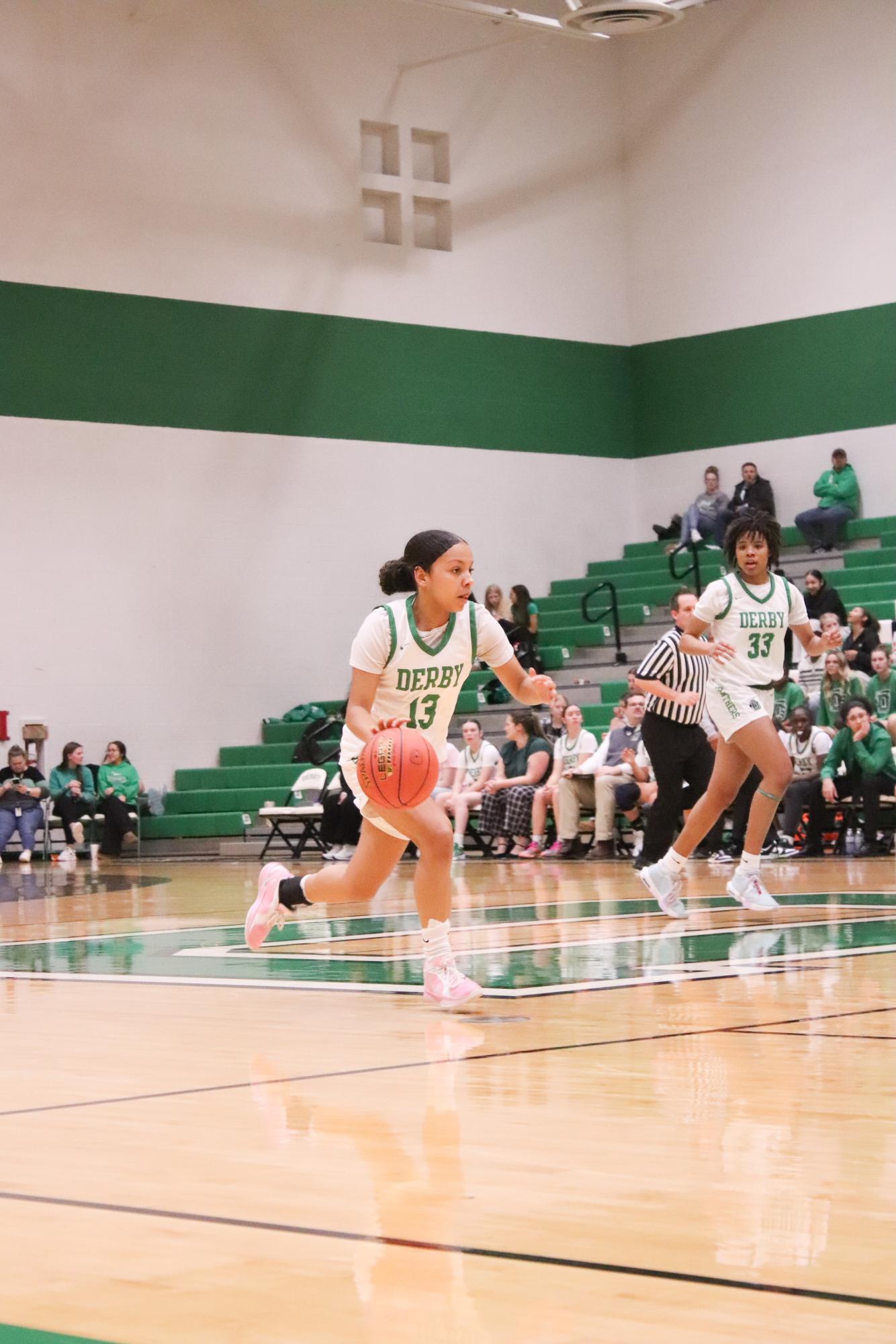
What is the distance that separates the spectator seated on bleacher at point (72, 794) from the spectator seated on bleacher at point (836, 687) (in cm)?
814

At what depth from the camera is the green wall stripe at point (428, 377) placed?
2073 centimetres

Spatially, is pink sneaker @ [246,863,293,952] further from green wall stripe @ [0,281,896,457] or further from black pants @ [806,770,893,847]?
green wall stripe @ [0,281,896,457]

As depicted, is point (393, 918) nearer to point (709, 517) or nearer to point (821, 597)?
point (821, 597)

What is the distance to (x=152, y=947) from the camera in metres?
8.33

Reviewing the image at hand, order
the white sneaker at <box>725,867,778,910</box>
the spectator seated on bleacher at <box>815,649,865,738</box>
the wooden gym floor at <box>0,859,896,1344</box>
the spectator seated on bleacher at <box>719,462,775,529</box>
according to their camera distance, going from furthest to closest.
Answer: the spectator seated on bleacher at <box>719,462,775,529</box>, the spectator seated on bleacher at <box>815,649,865,738</box>, the white sneaker at <box>725,867,778,910</box>, the wooden gym floor at <box>0,859,896,1344</box>

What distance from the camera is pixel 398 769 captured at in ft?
19.0

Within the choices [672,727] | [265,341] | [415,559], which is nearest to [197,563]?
[265,341]

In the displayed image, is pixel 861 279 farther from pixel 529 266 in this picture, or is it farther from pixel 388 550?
pixel 388 550

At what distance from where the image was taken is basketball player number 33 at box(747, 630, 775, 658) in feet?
29.9

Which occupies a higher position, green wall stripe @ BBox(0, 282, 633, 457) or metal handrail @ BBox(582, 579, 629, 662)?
green wall stripe @ BBox(0, 282, 633, 457)

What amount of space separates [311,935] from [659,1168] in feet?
17.6

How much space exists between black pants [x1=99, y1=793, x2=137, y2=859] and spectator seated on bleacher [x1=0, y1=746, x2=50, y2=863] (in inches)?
30.2

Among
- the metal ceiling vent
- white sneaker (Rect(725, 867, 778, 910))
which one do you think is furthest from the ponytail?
the metal ceiling vent

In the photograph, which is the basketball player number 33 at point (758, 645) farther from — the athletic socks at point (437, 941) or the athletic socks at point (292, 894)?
the athletic socks at point (437, 941)
